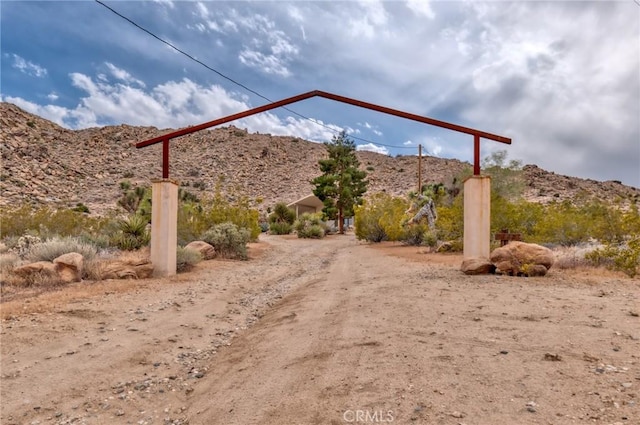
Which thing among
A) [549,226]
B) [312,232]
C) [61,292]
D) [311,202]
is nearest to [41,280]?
[61,292]

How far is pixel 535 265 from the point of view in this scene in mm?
9961

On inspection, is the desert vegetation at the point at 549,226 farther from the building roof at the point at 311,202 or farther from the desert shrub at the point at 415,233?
the building roof at the point at 311,202

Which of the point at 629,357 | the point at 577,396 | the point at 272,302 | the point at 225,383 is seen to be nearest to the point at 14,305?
the point at 272,302

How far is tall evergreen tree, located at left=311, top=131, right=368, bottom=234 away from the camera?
1543 inches

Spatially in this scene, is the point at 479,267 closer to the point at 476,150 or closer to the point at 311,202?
the point at 476,150

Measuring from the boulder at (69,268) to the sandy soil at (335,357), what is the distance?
1480mm

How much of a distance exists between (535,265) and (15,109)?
259 ft

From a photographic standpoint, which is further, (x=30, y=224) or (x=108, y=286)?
(x=30, y=224)

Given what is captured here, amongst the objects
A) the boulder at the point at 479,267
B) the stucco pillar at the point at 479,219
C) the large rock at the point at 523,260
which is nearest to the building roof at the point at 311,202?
the stucco pillar at the point at 479,219

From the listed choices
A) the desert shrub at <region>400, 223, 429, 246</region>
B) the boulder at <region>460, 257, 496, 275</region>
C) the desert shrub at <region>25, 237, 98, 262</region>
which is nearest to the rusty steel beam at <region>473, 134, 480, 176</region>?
the boulder at <region>460, 257, 496, 275</region>

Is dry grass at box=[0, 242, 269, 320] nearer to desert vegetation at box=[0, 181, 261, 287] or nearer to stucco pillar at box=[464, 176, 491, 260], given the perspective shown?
desert vegetation at box=[0, 181, 261, 287]

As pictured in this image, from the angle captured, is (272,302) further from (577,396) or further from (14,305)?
(577,396)

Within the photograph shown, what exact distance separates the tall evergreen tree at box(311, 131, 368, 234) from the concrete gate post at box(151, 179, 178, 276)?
27348 mm

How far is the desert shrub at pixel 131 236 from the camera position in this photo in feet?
48.3
